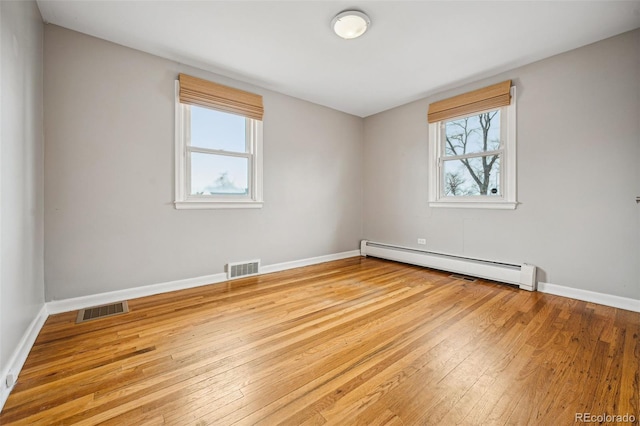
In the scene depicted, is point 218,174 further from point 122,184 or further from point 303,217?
point 303,217

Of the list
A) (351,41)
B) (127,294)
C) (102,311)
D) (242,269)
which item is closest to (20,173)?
(102,311)

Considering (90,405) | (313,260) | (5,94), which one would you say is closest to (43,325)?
(90,405)

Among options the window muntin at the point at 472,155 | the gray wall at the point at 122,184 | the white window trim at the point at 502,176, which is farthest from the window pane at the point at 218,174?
the window muntin at the point at 472,155

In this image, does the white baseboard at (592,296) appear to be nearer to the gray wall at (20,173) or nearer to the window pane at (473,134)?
the window pane at (473,134)

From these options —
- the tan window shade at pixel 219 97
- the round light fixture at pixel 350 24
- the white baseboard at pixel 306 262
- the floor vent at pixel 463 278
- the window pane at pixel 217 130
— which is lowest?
the floor vent at pixel 463 278

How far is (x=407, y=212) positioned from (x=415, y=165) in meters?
0.76

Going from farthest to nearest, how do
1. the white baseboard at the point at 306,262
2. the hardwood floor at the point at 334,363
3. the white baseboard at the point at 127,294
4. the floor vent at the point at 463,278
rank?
the white baseboard at the point at 306,262 → the floor vent at the point at 463,278 → the white baseboard at the point at 127,294 → the hardwood floor at the point at 334,363

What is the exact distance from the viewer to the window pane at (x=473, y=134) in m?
3.45

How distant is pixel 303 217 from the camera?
4246mm

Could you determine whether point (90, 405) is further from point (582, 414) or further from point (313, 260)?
point (313, 260)

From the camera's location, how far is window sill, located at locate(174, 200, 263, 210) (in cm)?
307

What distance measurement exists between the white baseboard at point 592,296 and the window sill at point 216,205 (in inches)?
141

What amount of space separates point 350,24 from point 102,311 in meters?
3.44

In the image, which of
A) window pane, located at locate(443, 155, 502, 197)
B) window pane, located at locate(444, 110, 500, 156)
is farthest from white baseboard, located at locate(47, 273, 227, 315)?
window pane, located at locate(444, 110, 500, 156)
